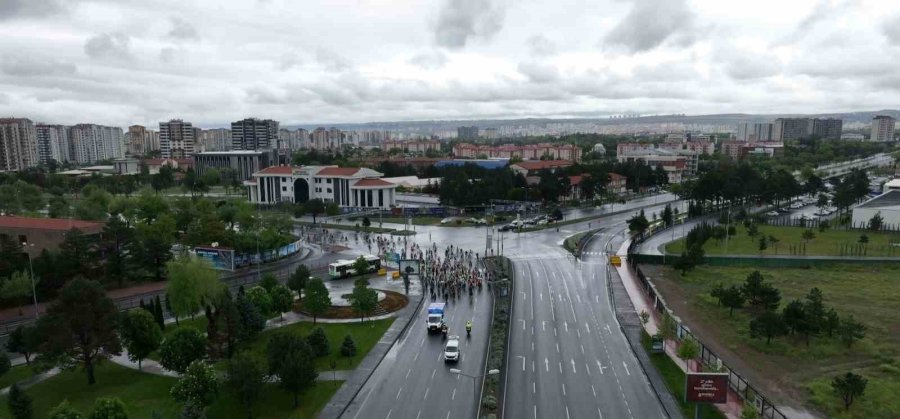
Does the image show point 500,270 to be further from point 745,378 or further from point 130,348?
point 130,348

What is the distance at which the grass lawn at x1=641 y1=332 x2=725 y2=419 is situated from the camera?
21078mm

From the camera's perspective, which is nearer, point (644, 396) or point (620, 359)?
point (644, 396)

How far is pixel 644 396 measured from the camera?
74.3 feet

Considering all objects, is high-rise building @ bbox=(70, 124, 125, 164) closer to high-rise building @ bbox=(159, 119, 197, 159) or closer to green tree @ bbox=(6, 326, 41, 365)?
high-rise building @ bbox=(159, 119, 197, 159)

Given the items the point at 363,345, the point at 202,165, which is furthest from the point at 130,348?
the point at 202,165

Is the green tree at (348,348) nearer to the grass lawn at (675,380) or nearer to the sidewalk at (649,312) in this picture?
the grass lawn at (675,380)

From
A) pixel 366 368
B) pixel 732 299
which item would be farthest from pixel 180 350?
pixel 732 299

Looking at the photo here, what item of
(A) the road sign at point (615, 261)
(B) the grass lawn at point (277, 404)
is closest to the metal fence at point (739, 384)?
(A) the road sign at point (615, 261)

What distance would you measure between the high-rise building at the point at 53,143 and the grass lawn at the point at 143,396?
157m

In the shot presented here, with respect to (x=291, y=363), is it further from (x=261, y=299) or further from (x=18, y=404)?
(x=261, y=299)

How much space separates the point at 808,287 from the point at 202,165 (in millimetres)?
118751

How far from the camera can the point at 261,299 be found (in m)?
30.2

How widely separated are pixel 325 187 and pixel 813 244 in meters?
60.5

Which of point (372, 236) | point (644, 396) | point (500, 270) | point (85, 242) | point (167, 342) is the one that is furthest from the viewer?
point (372, 236)
